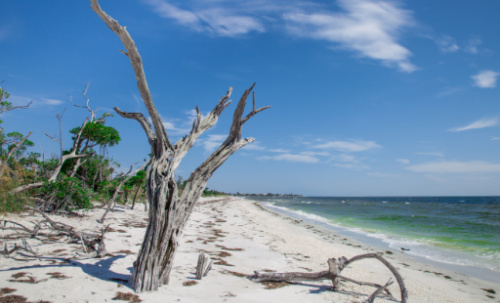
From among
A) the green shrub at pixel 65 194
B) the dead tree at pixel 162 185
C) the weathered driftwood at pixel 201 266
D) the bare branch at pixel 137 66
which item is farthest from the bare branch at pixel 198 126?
the green shrub at pixel 65 194

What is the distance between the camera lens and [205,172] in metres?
4.50

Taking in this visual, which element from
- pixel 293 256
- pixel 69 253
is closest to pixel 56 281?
pixel 69 253

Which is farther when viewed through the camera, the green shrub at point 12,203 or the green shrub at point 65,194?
the green shrub at point 65,194

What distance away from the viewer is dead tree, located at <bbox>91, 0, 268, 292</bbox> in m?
4.00

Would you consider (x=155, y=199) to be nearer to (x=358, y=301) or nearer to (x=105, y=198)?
(x=358, y=301)

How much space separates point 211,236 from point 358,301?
5.88 metres

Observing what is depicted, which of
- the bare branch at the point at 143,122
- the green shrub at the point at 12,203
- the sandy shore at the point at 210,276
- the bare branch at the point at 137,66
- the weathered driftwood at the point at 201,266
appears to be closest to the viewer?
the bare branch at the point at 137,66

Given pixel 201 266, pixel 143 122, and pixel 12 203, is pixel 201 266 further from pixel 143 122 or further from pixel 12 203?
pixel 12 203

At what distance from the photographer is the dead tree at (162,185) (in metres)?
4.00

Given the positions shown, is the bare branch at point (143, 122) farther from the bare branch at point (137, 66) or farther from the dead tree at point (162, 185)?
the bare branch at point (137, 66)

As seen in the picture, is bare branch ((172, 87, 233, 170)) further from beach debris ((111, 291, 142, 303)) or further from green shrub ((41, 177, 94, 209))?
green shrub ((41, 177, 94, 209))

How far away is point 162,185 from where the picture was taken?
157 inches

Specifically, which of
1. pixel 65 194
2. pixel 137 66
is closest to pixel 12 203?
pixel 65 194

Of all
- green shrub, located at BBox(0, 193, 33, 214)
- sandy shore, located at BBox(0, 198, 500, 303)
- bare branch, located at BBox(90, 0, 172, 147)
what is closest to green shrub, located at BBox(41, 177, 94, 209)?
green shrub, located at BBox(0, 193, 33, 214)
